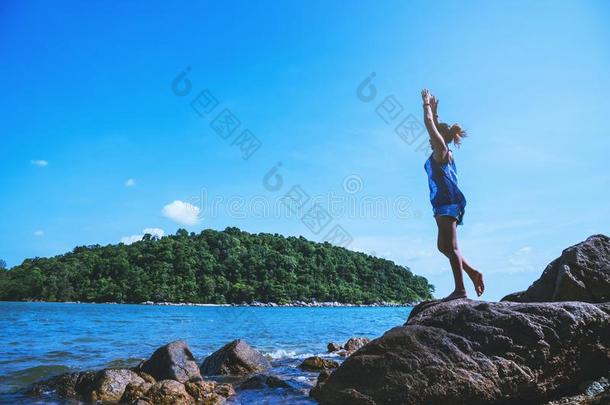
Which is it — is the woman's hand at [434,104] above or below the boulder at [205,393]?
above

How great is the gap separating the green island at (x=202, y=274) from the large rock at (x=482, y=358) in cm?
10790

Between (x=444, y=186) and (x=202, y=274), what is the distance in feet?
377

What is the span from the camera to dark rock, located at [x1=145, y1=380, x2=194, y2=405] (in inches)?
Result: 295

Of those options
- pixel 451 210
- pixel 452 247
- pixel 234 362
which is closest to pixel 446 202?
pixel 451 210

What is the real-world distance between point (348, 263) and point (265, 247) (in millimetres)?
23982

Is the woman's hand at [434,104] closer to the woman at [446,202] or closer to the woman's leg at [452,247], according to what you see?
the woman at [446,202]

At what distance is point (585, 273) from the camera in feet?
23.6

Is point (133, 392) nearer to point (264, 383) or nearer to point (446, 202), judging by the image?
point (264, 383)

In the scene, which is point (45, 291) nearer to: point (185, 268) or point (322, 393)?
point (185, 268)

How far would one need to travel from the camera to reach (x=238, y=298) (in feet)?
372

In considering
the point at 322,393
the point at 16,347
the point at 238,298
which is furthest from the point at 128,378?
the point at 238,298

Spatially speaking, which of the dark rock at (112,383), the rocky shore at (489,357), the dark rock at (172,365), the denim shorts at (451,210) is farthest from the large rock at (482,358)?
the dark rock at (172,365)

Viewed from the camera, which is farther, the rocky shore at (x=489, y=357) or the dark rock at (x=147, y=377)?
the dark rock at (x=147, y=377)

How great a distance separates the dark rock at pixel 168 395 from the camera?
24.6ft
